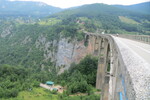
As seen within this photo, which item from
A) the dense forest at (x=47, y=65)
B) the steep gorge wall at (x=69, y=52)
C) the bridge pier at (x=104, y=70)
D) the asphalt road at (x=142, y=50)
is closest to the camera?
the asphalt road at (x=142, y=50)

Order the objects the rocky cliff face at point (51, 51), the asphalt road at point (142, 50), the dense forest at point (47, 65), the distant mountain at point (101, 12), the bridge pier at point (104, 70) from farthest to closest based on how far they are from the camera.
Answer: the distant mountain at point (101, 12)
the rocky cliff face at point (51, 51)
the dense forest at point (47, 65)
the bridge pier at point (104, 70)
the asphalt road at point (142, 50)

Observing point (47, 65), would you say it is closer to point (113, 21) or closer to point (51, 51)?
point (51, 51)

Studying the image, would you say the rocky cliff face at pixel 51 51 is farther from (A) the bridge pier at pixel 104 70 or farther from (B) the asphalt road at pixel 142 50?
(B) the asphalt road at pixel 142 50

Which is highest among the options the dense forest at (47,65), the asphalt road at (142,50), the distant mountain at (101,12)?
the distant mountain at (101,12)

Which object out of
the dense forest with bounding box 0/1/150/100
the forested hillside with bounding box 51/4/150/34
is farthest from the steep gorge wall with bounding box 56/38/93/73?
the forested hillside with bounding box 51/4/150/34

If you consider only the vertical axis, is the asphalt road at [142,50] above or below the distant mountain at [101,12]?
below

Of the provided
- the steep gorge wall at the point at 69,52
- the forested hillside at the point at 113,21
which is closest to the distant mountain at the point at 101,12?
the forested hillside at the point at 113,21

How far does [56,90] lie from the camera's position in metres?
39.7

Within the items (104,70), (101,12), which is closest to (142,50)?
(104,70)

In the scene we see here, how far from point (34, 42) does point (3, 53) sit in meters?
16.8

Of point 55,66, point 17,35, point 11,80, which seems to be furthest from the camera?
point 17,35

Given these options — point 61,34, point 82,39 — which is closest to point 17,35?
point 61,34

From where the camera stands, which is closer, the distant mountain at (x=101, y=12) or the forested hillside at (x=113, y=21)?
the forested hillside at (x=113, y=21)

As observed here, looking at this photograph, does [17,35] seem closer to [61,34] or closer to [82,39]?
[61,34]
